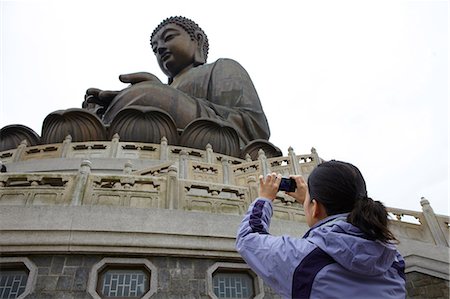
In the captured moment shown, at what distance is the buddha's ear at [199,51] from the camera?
1891 cm

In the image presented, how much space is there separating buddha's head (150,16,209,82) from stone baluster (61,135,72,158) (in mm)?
9502

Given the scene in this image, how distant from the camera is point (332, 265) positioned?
3.60ft

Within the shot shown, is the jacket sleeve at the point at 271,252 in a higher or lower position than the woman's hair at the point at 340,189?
lower

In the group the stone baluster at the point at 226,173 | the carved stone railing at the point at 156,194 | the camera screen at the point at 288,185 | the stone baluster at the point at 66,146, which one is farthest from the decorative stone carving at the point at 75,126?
the camera screen at the point at 288,185

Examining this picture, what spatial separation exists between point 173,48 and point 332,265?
18273 millimetres

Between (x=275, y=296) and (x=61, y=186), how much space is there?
2.75 metres

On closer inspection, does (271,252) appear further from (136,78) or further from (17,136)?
(136,78)

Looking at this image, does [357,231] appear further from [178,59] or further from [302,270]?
Result: [178,59]

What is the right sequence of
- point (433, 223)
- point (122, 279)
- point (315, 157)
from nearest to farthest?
point (122, 279) → point (433, 223) → point (315, 157)

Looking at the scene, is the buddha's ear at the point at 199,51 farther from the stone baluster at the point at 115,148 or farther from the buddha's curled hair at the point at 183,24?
the stone baluster at the point at 115,148

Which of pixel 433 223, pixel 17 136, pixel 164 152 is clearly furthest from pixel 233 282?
pixel 17 136

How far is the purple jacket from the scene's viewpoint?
1.07 metres

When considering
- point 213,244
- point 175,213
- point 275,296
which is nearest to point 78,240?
point 175,213

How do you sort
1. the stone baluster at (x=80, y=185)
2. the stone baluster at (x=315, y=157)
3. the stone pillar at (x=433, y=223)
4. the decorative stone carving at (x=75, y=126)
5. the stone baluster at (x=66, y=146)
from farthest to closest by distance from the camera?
1. the decorative stone carving at (x=75, y=126)
2. the stone baluster at (x=66, y=146)
3. the stone baluster at (x=315, y=157)
4. the stone pillar at (x=433, y=223)
5. the stone baluster at (x=80, y=185)
